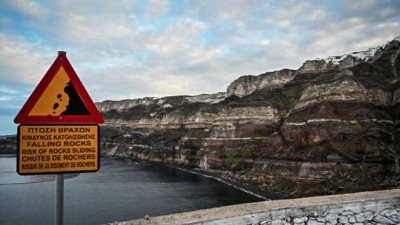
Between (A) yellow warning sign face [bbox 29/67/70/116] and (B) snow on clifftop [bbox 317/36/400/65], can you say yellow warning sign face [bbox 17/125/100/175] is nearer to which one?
(A) yellow warning sign face [bbox 29/67/70/116]

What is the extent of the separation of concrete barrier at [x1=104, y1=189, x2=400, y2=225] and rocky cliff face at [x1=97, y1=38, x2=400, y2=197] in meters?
35.0

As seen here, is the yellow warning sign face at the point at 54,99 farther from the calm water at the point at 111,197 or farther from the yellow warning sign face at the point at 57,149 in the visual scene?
the calm water at the point at 111,197

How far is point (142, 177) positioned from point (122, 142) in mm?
52994

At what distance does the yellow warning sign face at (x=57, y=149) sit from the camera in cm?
286

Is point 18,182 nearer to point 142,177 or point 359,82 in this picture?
point 142,177

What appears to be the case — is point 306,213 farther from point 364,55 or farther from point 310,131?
point 364,55

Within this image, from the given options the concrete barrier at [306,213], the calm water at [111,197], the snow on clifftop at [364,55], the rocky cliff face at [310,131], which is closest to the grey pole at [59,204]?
the concrete barrier at [306,213]

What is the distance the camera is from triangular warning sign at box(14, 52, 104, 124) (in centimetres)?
290

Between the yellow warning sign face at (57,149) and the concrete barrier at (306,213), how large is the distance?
2.15 m

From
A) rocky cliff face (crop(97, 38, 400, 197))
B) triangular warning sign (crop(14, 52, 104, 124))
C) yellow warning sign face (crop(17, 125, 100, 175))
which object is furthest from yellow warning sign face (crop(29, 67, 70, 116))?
rocky cliff face (crop(97, 38, 400, 197))

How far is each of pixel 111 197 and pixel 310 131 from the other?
107ft

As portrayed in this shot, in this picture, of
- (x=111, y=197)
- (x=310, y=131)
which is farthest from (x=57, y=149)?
(x=310, y=131)

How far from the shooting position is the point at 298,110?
52375 millimetres

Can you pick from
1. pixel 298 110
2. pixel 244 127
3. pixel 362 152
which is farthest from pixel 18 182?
pixel 362 152
